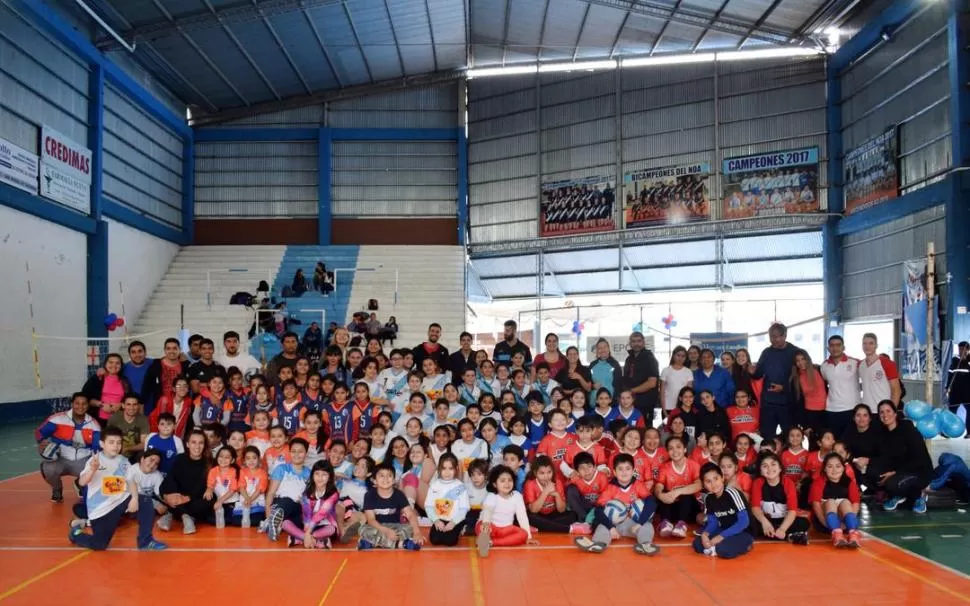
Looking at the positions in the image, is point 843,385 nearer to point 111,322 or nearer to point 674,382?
point 674,382

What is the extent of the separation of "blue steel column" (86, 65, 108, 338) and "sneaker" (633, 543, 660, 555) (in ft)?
58.4

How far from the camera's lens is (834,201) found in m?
21.8

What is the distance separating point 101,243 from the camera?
20312mm

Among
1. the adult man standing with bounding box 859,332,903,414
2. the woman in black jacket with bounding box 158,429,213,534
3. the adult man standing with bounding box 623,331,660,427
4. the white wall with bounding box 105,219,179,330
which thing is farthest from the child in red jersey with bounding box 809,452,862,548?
the white wall with bounding box 105,219,179,330

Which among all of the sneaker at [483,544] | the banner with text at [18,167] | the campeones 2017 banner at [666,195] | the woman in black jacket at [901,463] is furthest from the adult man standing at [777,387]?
the banner with text at [18,167]

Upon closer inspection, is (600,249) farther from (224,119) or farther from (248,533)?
(248,533)

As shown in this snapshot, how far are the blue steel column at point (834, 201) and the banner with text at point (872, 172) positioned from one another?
29cm

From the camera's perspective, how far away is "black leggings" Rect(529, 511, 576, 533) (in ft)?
23.8

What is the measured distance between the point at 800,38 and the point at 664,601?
20715 millimetres

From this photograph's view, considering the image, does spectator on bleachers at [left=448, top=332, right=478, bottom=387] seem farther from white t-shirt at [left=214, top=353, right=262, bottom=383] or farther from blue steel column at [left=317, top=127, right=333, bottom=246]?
blue steel column at [left=317, top=127, right=333, bottom=246]

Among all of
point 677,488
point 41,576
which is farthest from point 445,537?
point 41,576

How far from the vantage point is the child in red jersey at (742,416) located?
29.5ft

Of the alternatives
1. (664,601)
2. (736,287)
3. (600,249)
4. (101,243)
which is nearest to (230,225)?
(101,243)

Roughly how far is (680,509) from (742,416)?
6.96 feet
